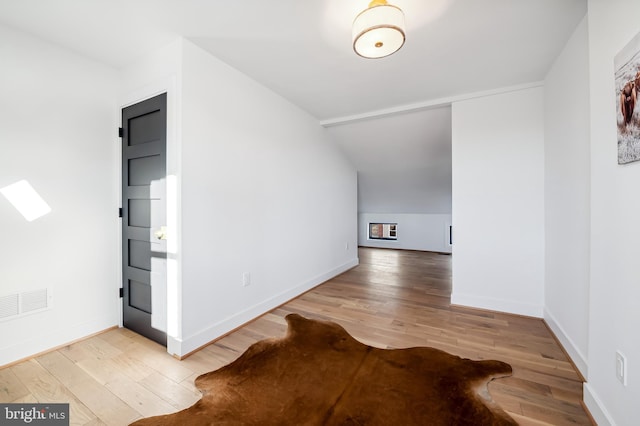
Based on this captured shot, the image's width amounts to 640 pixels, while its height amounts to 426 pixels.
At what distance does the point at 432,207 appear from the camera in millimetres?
6355

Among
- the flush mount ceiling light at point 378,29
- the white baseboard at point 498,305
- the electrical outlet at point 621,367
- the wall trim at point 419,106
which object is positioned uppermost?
the wall trim at point 419,106

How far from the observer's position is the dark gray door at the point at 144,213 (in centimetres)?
221

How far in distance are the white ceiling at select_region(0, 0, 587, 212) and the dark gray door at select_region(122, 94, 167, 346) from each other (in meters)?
0.56

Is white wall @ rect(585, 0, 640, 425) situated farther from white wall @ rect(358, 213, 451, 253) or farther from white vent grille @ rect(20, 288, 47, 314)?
white wall @ rect(358, 213, 451, 253)

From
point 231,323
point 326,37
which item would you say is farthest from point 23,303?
point 326,37

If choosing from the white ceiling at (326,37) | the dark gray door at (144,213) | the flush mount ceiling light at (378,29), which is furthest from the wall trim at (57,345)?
the flush mount ceiling light at (378,29)

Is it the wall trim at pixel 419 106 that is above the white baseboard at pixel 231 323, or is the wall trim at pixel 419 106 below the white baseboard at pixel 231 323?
above

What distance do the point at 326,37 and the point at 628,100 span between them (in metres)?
1.84

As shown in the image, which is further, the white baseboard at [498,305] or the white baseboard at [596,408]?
the white baseboard at [498,305]

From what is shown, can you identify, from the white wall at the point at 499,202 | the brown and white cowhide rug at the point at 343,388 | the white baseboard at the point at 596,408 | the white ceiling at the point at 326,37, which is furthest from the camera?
the white wall at the point at 499,202

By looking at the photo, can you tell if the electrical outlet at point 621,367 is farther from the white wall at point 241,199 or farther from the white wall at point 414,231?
the white wall at point 414,231

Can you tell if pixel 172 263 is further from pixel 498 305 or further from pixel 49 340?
pixel 498 305

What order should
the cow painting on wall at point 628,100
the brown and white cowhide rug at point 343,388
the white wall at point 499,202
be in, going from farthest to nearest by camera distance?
the white wall at point 499,202, the brown and white cowhide rug at point 343,388, the cow painting on wall at point 628,100

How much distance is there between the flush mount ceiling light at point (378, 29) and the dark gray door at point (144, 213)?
168cm
